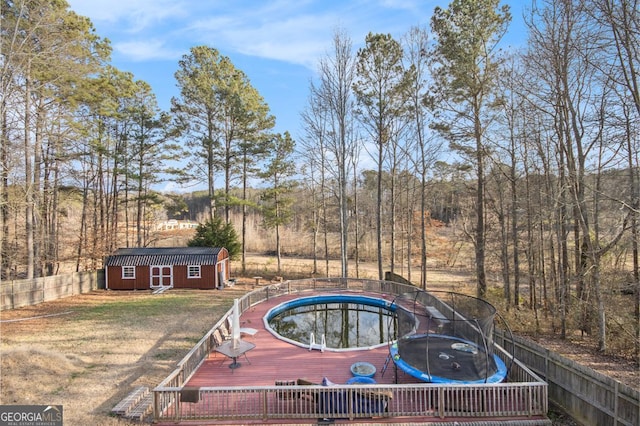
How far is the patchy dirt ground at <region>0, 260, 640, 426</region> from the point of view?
6763 millimetres

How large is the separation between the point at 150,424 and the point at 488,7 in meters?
17.4

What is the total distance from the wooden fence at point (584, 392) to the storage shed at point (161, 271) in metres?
16.0

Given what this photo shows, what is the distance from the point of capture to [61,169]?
1822 centimetres

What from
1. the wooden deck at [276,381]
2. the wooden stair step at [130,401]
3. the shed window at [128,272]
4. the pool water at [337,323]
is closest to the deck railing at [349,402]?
the wooden deck at [276,381]

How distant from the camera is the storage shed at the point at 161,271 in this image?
19188mm

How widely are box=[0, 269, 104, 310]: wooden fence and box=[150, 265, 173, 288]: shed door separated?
324 cm

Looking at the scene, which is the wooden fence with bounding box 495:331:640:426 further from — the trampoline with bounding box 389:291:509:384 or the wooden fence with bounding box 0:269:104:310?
the wooden fence with bounding box 0:269:104:310

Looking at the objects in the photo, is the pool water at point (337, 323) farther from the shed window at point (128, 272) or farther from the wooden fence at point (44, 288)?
the wooden fence at point (44, 288)

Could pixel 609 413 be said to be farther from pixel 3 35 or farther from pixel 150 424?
pixel 3 35

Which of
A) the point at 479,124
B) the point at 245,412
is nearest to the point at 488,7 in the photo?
the point at 479,124

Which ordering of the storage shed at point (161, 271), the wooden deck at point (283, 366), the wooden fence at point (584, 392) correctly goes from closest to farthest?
the wooden fence at point (584, 392)
the wooden deck at point (283, 366)
the storage shed at point (161, 271)

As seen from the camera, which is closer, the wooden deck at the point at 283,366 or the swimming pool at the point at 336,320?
the wooden deck at the point at 283,366

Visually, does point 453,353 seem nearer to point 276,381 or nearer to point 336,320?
point 276,381

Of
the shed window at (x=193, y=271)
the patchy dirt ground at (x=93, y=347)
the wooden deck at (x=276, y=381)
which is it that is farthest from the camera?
the shed window at (x=193, y=271)
